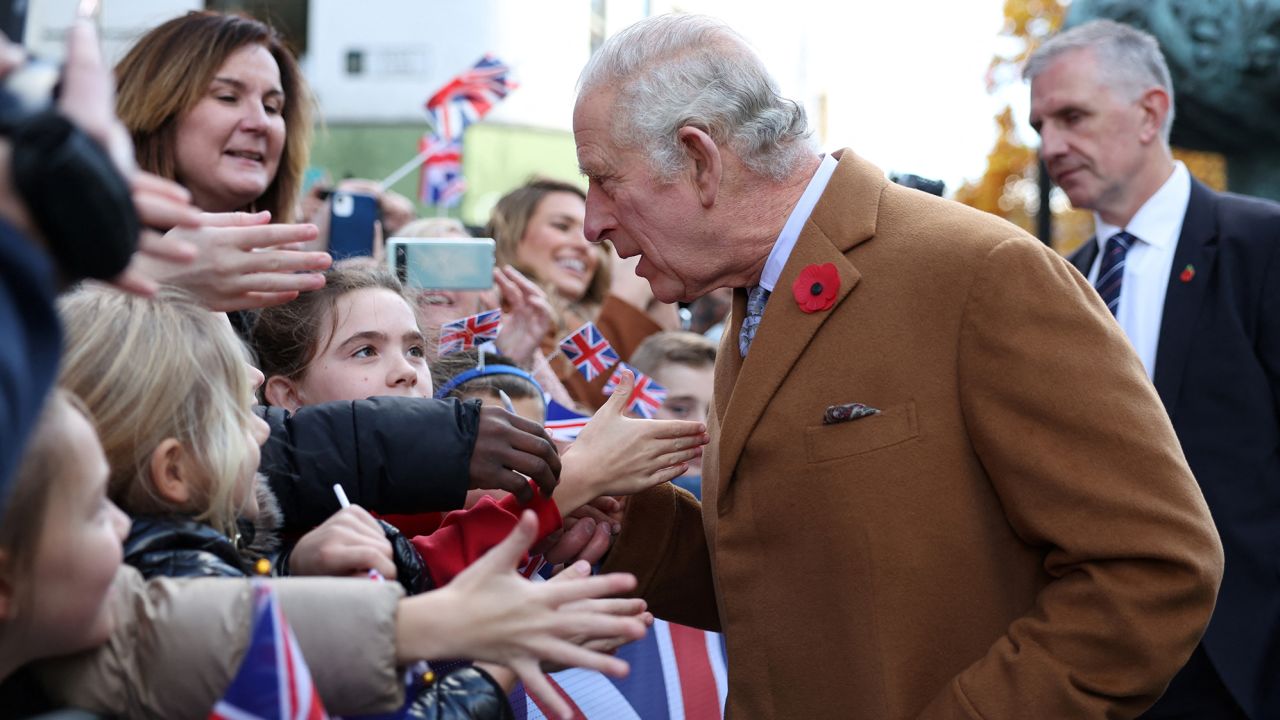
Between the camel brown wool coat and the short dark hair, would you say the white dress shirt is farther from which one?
the camel brown wool coat

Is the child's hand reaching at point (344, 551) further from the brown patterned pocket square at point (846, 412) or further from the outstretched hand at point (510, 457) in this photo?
the brown patterned pocket square at point (846, 412)

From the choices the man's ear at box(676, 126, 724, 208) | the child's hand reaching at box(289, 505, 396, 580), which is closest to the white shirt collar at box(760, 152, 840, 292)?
the man's ear at box(676, 126, 724, 208)

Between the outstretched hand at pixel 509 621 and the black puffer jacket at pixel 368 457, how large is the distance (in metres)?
0.67

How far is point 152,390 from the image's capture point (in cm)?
198

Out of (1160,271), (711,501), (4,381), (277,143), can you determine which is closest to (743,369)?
(711,501)

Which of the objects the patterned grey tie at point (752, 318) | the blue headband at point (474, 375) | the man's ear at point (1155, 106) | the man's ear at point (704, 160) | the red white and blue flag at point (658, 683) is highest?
the man's ear at point (704, 160)

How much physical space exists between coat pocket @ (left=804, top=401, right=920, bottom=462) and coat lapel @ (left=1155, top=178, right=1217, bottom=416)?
5.91 feet

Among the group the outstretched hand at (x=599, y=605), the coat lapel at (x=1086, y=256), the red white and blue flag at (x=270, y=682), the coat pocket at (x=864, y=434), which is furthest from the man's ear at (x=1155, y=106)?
the red white and blue flag at (x=270, y=682)

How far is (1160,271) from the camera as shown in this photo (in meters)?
4.23

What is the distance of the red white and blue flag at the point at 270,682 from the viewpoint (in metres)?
1.65

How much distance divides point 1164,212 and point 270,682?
355cm

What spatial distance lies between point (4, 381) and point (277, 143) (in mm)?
2761

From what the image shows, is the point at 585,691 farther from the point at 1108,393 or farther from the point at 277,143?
the point at 277,143

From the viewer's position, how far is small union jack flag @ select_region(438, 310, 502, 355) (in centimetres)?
366
